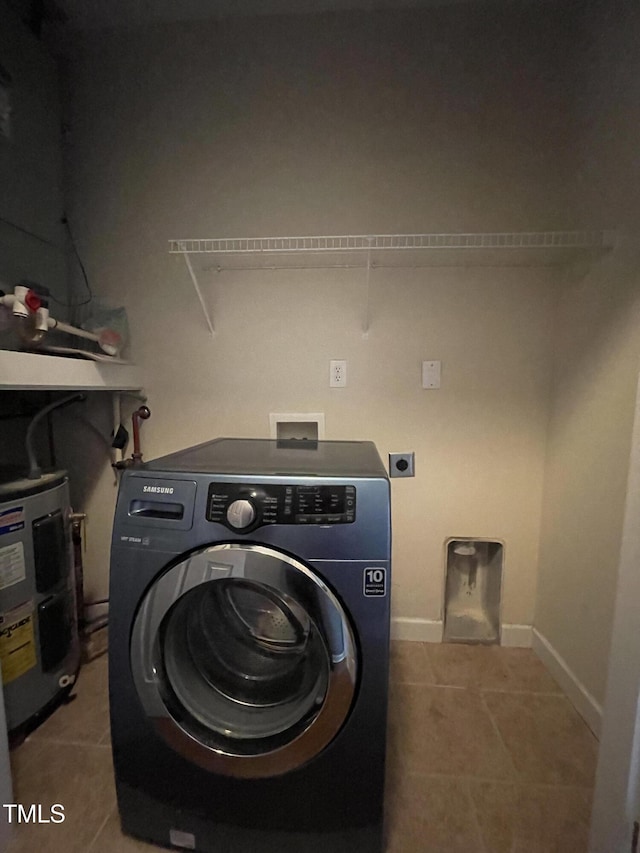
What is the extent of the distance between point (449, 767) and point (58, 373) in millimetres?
1747

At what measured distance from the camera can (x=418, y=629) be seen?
1718 millimetres

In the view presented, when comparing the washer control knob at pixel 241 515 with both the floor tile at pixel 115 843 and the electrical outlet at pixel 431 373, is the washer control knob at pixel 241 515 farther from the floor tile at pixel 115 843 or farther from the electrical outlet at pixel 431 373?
the electrical outlet at pixel 431 373

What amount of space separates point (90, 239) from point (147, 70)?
75 centimetres

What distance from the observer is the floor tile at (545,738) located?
3.69ft

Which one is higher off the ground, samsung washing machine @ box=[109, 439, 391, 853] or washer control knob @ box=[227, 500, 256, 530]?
washer control knob @ box=[227, 500, 256, 530]

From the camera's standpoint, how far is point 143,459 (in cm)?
172

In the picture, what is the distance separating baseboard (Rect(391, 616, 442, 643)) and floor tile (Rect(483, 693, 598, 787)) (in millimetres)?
324

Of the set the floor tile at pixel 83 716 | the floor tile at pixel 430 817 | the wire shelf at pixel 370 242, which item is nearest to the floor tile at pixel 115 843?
the floor tile at pixel 83 716

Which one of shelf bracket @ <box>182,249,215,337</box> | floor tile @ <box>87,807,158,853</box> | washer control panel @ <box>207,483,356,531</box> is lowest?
floor tile @ <box>87,807,158,853</box>

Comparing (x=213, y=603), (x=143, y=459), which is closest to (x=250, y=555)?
(x=213, y=603)

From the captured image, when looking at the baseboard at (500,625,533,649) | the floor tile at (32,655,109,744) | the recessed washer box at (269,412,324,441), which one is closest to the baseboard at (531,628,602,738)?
the baseboard at (500,625,533,649)

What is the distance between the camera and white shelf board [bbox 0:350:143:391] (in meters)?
1.04

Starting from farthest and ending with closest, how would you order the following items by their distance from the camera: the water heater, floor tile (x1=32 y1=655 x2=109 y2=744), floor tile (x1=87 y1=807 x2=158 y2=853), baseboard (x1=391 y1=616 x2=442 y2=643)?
baseboard (x1=391 y1=616 x2=442 y2=643), floor tile (x1=32 y1=655 x2=109 y2=744), the water heater, floor tile (x1=87 y1=807 x2=158 y2=853)

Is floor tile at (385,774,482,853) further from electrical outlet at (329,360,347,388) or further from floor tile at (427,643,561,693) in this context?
electrical outlet at (329,360,347,388)
